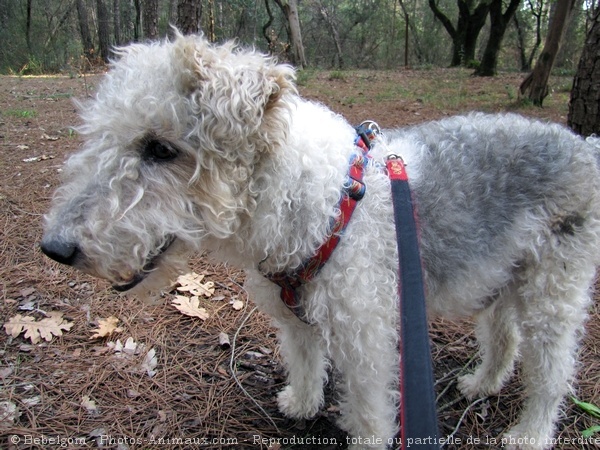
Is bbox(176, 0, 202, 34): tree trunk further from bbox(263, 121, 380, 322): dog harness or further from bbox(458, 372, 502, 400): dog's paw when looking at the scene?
bbox(458, 372, 502, 400): dog's paw

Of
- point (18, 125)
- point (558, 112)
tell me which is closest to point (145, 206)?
point (18, 125)

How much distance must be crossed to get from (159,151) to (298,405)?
199 centimetres

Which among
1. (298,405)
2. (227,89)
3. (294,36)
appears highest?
(294,36)

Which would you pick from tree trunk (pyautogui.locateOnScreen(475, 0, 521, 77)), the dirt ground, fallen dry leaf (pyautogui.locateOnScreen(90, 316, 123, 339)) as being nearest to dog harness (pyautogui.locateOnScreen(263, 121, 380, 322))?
the dirt ground

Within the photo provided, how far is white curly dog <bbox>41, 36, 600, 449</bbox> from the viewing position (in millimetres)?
1754

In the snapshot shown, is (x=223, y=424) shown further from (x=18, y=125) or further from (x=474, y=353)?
(x=18, y=125)

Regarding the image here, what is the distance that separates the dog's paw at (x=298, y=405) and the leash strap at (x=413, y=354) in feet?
5.12

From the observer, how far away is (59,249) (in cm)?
165

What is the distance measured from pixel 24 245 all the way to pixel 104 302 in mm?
1278

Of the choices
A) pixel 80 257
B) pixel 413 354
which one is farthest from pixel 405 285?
pixel 80 257

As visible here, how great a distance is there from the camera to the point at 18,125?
8250 millimetres

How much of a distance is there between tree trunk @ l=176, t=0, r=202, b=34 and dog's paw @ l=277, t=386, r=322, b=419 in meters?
6.09

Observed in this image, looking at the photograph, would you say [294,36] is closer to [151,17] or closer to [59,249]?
[151,17]

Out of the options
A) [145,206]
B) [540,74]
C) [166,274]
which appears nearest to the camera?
[145,206]
